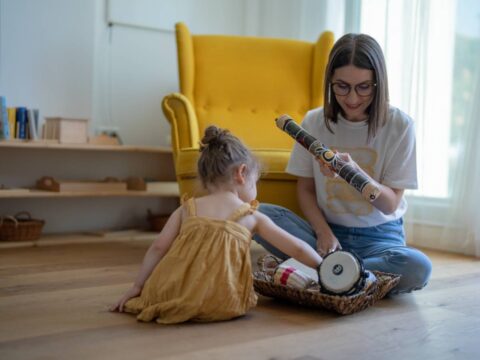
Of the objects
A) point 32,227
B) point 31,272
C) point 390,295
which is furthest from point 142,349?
point 32,227

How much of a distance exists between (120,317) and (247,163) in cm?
47

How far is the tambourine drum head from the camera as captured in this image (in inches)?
56.2

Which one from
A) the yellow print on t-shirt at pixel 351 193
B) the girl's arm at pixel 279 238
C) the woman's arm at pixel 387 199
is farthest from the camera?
the yellow print on t-shirt at pixel 351 193

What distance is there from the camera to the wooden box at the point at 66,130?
2789 millimetres

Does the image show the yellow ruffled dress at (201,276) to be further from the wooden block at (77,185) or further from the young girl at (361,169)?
the wooden block at (77,185)

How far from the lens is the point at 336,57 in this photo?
66.6 inches

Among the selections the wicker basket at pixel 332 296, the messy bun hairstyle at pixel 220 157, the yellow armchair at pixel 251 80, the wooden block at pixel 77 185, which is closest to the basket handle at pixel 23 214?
the wooden block at pixel 77 185

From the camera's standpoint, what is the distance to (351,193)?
5.91 ft

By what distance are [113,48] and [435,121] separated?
1701 mm

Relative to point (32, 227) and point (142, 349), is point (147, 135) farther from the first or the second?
point (142, 349)

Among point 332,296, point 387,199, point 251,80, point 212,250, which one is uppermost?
point 251,80

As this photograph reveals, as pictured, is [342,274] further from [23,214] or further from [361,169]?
[23,214]

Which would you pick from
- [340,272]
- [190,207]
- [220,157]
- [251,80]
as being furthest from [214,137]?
[251,80]

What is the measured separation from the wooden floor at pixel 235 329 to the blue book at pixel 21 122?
996mm
